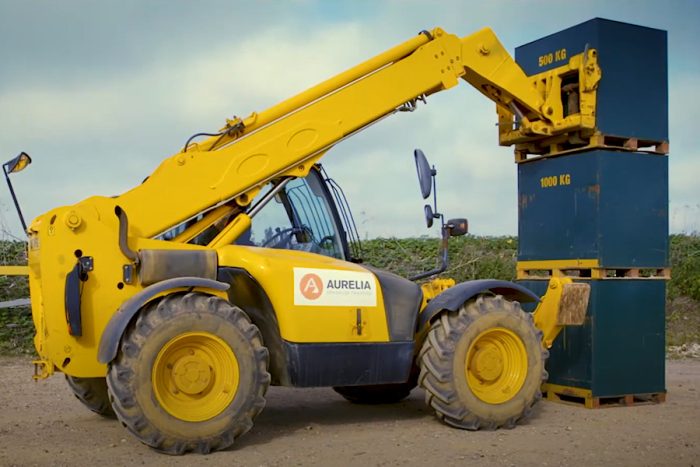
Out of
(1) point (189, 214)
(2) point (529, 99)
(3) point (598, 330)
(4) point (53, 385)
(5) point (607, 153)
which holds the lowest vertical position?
(4) point (53, 385)

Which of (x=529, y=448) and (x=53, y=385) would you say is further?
(x=53, y=385)

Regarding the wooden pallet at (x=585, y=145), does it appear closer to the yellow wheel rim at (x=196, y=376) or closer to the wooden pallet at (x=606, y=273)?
the wooden pallet at (x=606, y=273)

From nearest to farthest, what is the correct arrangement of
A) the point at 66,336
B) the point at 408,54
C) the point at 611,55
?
the point at 66,336, the point at 408,54, the point at 611,55

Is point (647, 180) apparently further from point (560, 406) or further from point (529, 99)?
point (560, 406)

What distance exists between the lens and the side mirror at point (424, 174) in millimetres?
7141

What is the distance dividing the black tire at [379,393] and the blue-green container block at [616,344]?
151 cm

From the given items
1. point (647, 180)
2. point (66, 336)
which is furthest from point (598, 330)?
point (66, 336)

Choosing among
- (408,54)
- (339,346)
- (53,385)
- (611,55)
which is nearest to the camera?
(339,346)

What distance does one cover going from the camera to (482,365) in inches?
293

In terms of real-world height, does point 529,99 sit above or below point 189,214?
above

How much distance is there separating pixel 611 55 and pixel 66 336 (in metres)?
5.68

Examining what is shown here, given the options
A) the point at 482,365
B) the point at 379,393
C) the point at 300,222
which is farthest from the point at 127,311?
the point at 379,393

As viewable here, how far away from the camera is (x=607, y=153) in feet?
27.7

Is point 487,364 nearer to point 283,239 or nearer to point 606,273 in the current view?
point 606,273
